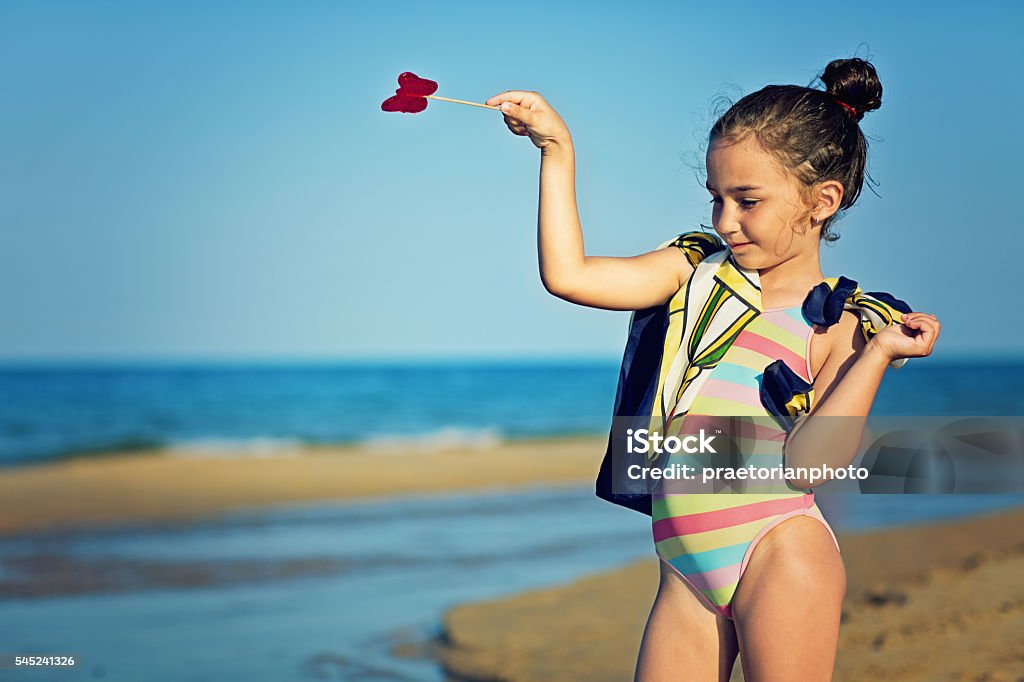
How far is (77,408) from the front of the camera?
24594mm

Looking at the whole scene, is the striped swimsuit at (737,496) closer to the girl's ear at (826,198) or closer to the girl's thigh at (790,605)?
the girl's thigh at (790,605)

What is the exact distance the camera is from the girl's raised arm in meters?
1.90

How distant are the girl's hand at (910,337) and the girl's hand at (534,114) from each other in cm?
63

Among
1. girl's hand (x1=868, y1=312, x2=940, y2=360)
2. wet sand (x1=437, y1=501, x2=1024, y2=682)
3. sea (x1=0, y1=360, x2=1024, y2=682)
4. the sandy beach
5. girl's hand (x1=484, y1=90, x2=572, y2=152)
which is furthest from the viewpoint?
sea (x1=0, y1=360, x2=1024, y2=682)

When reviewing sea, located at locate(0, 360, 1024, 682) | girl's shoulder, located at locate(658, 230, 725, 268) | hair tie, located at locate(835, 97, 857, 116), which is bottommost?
sea, located at locate(0, 360, 1024, 682)

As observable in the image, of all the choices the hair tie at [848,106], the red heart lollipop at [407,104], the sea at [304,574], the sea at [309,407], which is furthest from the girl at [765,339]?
the sea at [309,407]

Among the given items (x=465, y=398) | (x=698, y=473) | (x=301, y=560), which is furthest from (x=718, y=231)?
(x=465, y=398)

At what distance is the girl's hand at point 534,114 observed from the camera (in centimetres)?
190

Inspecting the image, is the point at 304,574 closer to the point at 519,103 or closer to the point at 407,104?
the point at 407,104

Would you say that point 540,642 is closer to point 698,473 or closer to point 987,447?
point 987,447

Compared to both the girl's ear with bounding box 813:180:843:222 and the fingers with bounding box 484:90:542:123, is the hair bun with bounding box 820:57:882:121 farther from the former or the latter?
the fingers with bounding box 484:90:542:123

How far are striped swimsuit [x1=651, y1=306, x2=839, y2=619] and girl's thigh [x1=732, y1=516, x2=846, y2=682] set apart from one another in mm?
26

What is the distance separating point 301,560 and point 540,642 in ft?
7.98
